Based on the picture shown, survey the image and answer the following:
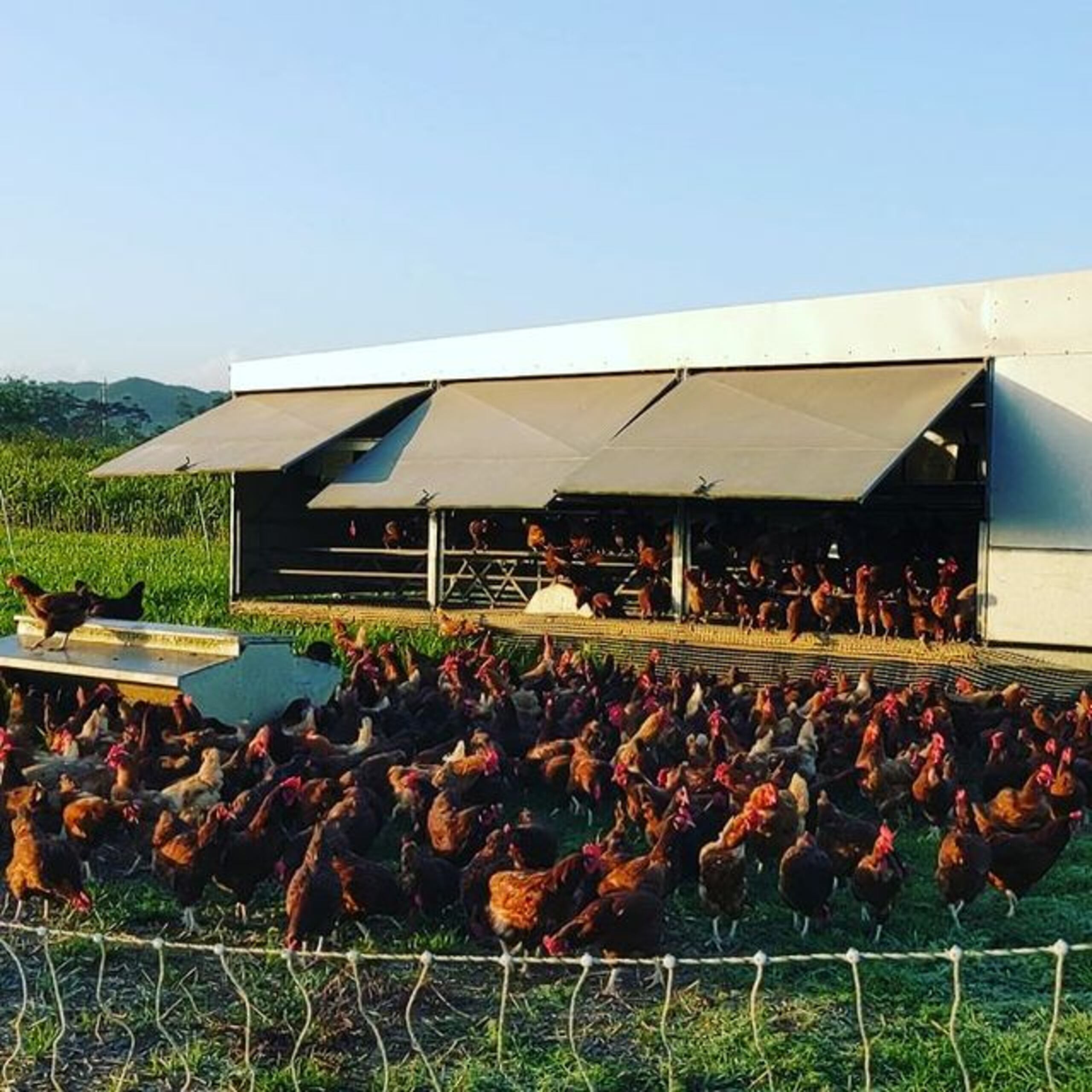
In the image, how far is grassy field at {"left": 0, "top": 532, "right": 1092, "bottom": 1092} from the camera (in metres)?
4.99

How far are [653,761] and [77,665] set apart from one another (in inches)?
174

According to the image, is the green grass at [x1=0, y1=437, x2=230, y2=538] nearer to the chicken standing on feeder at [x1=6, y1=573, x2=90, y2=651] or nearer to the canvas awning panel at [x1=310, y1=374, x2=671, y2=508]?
the canvas awning panel at [x1=310, y1=374, x2=671, y2=508]

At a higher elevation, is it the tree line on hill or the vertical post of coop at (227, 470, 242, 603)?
the tree line on hill

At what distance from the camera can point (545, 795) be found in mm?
9180

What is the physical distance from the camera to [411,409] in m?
16.2

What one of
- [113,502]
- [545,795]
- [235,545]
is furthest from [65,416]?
[545,795]

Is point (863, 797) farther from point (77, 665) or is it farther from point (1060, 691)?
point (77, 665)

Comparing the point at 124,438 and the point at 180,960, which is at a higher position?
the point at 124,438

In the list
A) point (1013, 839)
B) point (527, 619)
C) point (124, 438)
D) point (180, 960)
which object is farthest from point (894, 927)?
point (124, 438)

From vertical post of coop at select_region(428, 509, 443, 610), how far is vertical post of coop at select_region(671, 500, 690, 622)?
2610 millimetres

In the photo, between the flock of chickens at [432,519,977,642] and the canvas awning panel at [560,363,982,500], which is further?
the flock of chickens at [432,519,977,642]

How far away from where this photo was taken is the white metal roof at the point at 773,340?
39.0ft

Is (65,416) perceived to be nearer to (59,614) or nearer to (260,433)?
(260,433)

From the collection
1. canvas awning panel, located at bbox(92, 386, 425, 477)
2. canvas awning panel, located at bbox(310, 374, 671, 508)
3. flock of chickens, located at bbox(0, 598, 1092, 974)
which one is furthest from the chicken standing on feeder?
canvas awning panel, located at bbox(92, 386, 425, 477)
